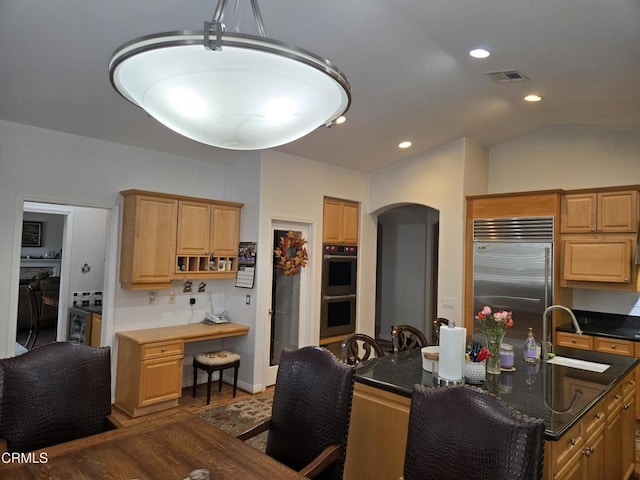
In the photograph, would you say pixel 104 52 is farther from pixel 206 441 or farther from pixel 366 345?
pixel 366 345

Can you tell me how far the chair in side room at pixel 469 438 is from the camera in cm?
138

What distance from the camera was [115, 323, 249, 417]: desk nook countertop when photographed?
4.05m

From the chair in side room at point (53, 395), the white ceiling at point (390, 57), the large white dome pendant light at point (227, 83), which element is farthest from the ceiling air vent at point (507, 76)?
the chair in side room at point (53, 395)

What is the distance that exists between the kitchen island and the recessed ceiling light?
2.22 m

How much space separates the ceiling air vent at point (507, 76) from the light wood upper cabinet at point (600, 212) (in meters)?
1.78

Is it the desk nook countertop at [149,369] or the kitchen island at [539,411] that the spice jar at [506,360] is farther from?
the desk nook countertop at [149,369]

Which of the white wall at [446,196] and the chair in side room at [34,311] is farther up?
the white wall at [446,196]

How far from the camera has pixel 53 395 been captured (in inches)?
84.6

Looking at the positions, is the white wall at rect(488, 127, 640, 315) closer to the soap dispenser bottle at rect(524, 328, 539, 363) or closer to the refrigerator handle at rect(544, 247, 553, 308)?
the refrigerator handle at rect(544, 247, 553, 308)

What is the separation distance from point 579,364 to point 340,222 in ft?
11.2

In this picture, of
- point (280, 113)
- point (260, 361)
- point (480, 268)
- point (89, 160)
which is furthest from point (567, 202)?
point (89, 160)

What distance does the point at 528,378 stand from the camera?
2.49 metres

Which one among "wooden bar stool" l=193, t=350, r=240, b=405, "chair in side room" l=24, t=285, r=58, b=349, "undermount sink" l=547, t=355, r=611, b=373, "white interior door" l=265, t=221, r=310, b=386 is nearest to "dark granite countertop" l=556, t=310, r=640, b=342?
"undermount sink" l=547, t=355, r=611, b=373

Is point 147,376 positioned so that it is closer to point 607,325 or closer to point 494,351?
point 494,351
